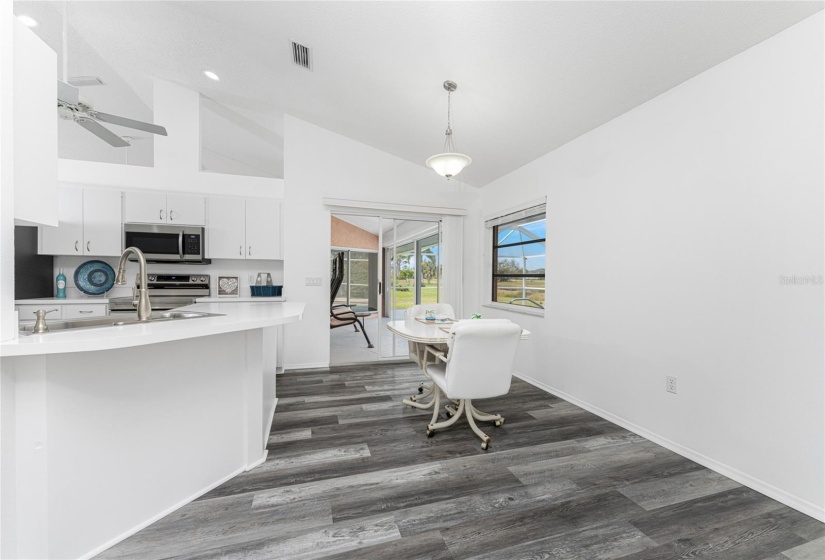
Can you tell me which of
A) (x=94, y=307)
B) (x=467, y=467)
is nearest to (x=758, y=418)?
(x=467, y=467)

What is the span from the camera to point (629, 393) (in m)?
2.61

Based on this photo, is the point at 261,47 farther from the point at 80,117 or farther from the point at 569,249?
the point at 569,249

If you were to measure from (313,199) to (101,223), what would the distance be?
2.33 metres

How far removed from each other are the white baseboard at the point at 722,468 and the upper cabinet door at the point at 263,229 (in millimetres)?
3846

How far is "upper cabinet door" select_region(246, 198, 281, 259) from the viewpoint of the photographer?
13.6 ft

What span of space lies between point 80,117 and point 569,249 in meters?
3.99

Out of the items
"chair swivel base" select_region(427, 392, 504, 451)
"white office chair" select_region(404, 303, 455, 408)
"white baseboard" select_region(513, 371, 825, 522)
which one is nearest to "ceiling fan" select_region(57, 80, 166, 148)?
"white office chair" select_region(404, 303, 455, 408)

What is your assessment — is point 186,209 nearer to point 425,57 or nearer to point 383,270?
point 383,270

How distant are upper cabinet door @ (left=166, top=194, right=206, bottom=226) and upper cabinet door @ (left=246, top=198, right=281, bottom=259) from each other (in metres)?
0.51

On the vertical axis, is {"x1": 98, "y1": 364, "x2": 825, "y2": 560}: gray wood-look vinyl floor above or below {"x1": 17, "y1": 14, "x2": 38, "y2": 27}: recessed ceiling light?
below

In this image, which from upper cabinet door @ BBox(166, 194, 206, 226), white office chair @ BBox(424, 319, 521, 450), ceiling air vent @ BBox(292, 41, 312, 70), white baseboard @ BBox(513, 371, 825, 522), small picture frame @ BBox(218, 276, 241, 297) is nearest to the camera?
white baseboard @ BBox(513, 371, 825, 522)

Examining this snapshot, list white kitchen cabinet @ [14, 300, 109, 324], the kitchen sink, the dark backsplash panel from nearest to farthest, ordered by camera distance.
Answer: the kitchen sink, white kitchen cabinet @ [14, 300, 109, 324], the dark backsplash panel

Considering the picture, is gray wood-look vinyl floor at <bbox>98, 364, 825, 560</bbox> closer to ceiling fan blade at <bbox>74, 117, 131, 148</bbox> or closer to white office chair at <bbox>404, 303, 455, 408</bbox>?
white office chair at <bbox>404, 303, 455, 408</bbox>

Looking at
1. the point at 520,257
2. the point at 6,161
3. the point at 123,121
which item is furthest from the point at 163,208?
the point at 520,257
